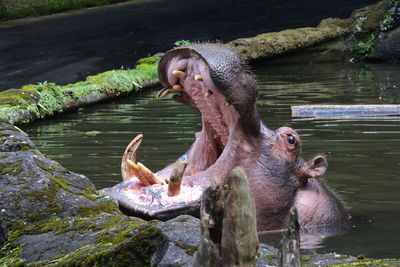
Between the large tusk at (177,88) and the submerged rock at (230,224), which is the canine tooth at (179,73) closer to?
the large tusk at (177,88)

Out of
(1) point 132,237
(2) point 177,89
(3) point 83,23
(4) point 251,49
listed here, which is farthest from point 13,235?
(3) point 83,23

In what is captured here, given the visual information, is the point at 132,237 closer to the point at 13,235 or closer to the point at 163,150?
the point at 13,235

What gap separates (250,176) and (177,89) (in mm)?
691

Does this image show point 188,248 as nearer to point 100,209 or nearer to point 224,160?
point 100,209

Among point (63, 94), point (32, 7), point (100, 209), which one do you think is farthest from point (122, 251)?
point (32, 7)

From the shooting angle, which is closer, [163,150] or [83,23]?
[163,150]

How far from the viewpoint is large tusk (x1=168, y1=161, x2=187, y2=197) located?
528cm

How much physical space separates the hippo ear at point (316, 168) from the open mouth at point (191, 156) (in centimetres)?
52

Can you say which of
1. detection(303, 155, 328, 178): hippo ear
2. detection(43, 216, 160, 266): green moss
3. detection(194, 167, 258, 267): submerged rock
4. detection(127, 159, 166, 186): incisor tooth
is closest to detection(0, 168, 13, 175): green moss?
detection(127, 159, 166, 186): incisor tooth

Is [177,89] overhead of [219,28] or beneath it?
overhead

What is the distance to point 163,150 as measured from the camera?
9125mm

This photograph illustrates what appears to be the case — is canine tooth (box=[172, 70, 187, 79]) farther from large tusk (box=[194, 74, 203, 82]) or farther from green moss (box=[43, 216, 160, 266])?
green moss (box=[43, 216, 160, 266])

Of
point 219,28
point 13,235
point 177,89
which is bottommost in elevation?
point 219,28

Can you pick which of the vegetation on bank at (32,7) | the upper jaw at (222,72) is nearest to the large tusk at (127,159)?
the upper jaw at (222,72)
